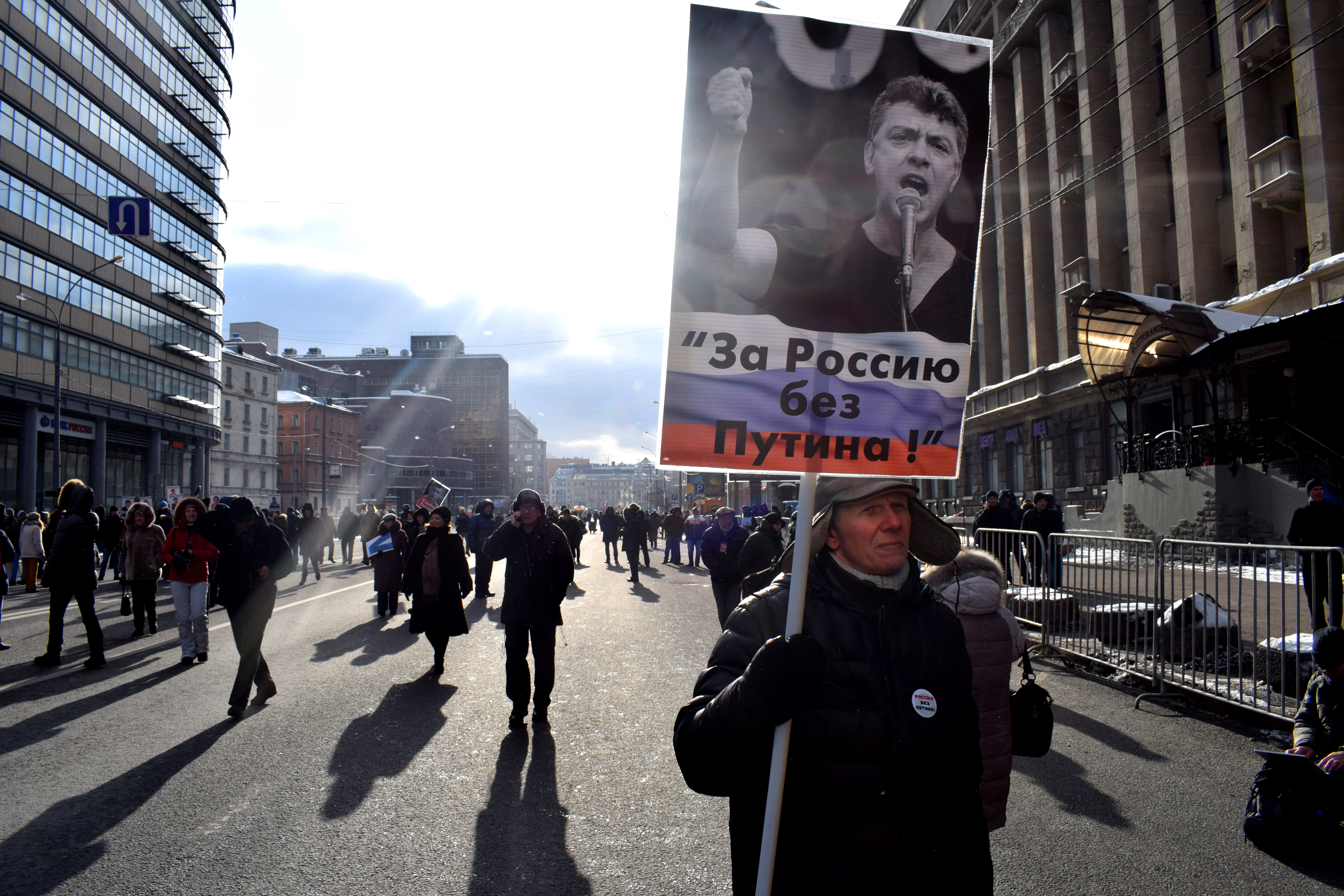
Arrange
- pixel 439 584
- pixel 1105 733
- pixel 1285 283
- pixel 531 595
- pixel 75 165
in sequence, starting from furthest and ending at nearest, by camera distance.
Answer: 1. pixel 75 165
2. pixel 1285 283
3. pixel 439 584
4. pixel 531 595
5. pixel 1105 733

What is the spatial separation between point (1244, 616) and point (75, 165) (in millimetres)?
43700

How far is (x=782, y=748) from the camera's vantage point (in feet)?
6.40

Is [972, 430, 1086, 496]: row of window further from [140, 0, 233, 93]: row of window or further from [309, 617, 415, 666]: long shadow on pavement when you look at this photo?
[140, 0, 233, 93]: row of window

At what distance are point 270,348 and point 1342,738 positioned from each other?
→ 105 meters

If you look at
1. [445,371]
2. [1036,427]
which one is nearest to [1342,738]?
[1036,427]

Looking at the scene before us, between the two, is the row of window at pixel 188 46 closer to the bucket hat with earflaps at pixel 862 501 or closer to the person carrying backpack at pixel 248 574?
the person carrying backpack at pixel 248 574

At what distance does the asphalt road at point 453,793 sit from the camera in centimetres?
390

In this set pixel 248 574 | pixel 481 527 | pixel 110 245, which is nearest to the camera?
pixel 248 574

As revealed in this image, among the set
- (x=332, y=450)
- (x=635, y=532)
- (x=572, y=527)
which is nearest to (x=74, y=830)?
(x=572, y=527)

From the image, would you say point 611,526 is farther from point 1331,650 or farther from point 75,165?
point 75,165

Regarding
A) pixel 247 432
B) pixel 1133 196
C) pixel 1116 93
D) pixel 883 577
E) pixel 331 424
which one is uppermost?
pixel 1116 93

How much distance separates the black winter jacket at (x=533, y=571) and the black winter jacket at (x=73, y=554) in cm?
463

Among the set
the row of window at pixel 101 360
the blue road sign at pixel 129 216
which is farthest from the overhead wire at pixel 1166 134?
the row of window at pixel 101 360

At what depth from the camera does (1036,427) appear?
31109 mm
